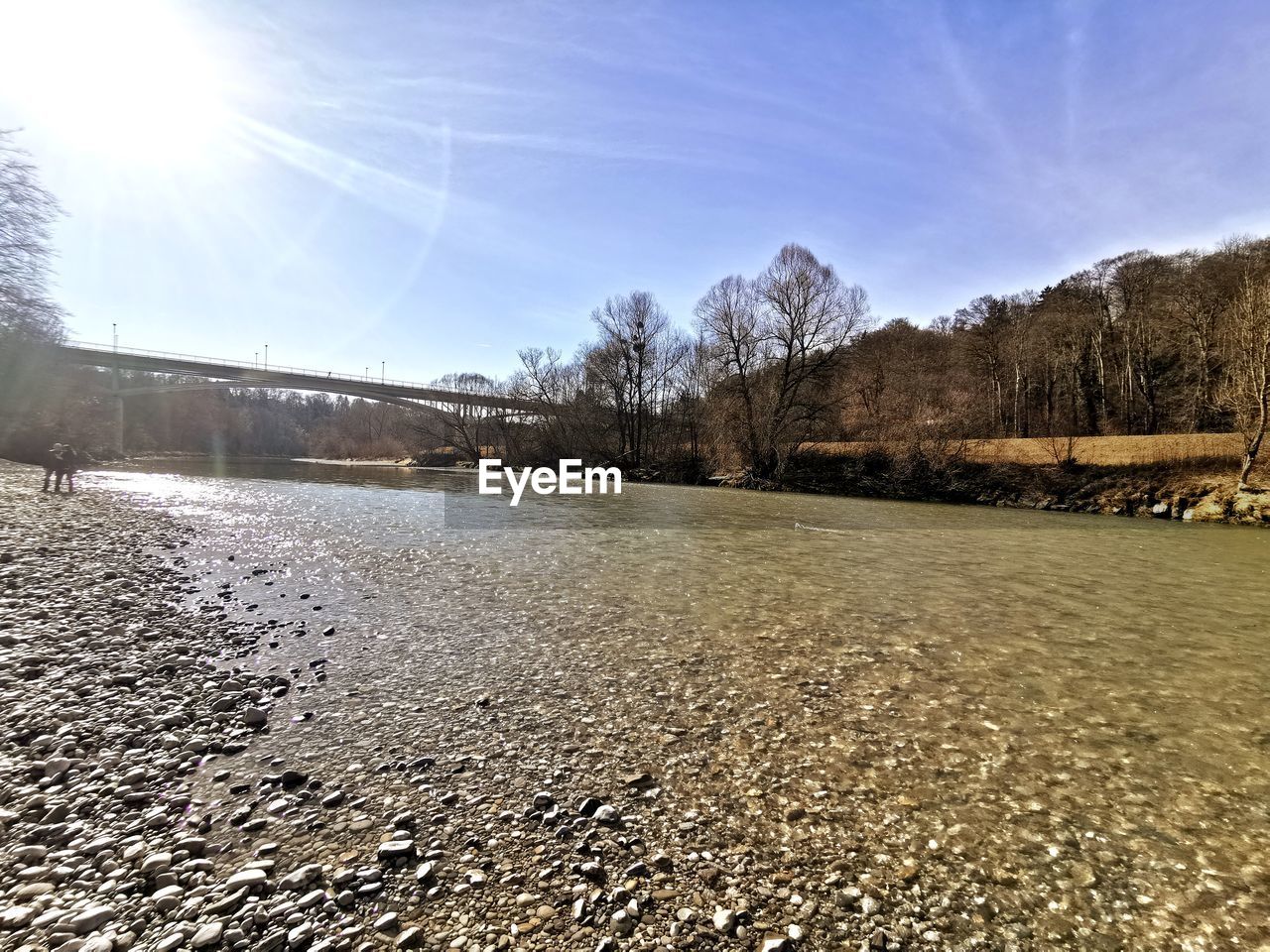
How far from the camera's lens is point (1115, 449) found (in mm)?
31188

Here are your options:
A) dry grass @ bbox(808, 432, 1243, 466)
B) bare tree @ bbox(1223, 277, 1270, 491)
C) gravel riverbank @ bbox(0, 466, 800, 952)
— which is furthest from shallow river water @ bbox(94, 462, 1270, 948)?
dry grass @ bbox(808, 432, 1243, 466)

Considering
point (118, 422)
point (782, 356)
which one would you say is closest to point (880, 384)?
point (782, 356)

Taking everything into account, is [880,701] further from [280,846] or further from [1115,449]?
[1115,449]

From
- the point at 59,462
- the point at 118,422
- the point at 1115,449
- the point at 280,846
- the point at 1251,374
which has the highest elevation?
the point at 118,422

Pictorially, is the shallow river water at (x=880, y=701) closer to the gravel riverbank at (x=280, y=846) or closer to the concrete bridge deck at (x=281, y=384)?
the gravel riverbank at (x=280, y=846)

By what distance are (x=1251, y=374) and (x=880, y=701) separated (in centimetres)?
3239

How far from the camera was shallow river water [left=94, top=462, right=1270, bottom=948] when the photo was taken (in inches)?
126

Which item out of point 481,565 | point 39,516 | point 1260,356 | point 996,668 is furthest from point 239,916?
point 1260,356

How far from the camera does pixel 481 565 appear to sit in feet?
38.0

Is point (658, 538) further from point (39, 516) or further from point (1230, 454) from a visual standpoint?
point (1230, 454)

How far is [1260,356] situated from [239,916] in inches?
1464

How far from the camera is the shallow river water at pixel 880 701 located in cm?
321

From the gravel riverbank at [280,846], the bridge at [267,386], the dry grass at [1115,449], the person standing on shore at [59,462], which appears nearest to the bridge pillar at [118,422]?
the bridge at [267,386]

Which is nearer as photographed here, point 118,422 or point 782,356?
point 782,356
